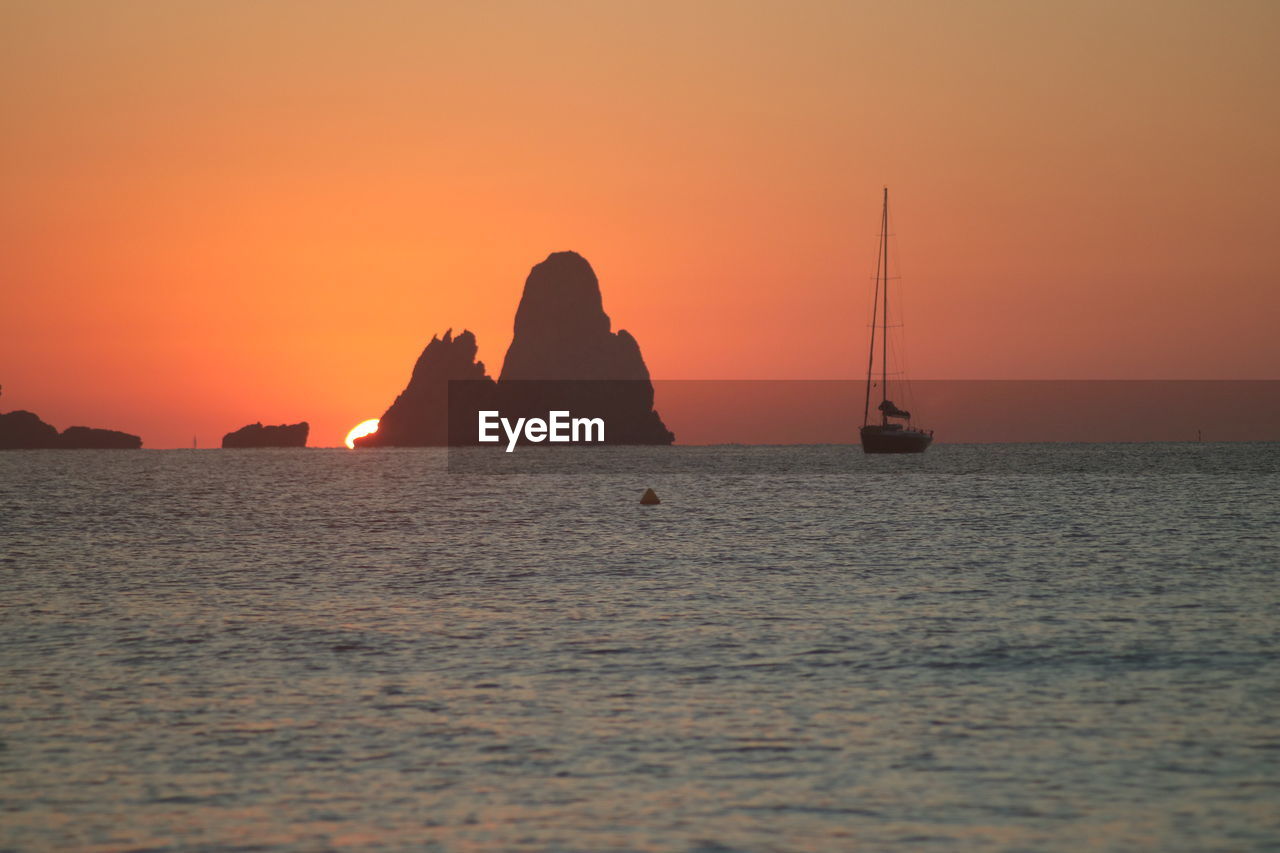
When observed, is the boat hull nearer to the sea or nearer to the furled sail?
the furled sail

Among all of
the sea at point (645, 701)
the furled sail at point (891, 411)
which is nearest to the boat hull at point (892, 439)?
the furled sail at point (891, 411)

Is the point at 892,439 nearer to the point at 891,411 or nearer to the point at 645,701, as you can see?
the point at 891,411

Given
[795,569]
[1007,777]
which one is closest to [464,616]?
[795,569]

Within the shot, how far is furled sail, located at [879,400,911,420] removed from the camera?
16580cm

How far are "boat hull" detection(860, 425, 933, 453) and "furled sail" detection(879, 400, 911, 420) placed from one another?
308 centimetres

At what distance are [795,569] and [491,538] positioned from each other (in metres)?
20.7

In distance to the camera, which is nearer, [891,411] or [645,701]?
[645,701]

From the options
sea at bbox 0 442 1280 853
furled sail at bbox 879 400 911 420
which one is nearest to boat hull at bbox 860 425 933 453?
furled sail at bbox 879 400 911 420

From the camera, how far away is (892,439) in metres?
172

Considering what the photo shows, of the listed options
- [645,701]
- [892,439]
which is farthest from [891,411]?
[645,701]

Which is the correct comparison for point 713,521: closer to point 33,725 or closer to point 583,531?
point 583,531

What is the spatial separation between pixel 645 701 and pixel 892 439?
156302mm

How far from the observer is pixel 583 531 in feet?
209

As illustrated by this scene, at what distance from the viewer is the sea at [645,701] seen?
13.7 metres
